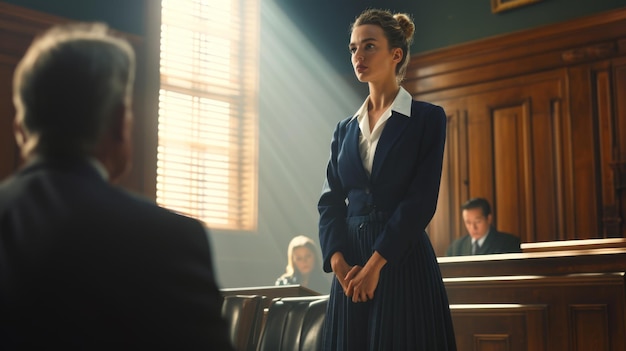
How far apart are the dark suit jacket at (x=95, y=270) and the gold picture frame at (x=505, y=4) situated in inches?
273

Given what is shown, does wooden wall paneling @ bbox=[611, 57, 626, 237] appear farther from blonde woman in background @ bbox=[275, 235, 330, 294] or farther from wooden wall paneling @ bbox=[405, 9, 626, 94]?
blonde woman in background @ bbox=[275, 235, 330, 294]

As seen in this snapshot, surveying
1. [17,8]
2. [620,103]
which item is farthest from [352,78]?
[17,8]

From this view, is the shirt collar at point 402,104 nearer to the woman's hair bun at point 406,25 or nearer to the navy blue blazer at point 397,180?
the navy blue blazer at point 397,180

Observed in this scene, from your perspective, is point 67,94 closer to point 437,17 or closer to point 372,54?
point 372,54

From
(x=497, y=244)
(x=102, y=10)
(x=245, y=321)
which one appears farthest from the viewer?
(x=497, y=244)

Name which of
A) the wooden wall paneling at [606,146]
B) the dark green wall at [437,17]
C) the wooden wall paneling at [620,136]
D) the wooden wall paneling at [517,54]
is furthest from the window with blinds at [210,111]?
the wooden wall paneling at [620,136]

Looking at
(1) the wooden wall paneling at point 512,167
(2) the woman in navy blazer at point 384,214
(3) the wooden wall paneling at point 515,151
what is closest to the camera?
(2) the woman in navy blazer at point 384,214

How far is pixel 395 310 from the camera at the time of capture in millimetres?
2400

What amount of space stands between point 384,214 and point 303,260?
5087 millimetres

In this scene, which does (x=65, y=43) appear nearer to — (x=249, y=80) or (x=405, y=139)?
(x=405, y=139)

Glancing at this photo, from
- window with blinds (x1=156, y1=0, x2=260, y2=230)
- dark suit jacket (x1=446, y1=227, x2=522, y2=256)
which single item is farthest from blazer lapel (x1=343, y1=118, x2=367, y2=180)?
window with blinds (x1=156, y1=0, x2=260, y2=230)

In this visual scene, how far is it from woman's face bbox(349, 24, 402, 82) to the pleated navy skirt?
0.49m

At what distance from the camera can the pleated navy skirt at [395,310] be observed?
238 cm

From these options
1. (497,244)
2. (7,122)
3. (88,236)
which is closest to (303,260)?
(497,244)
